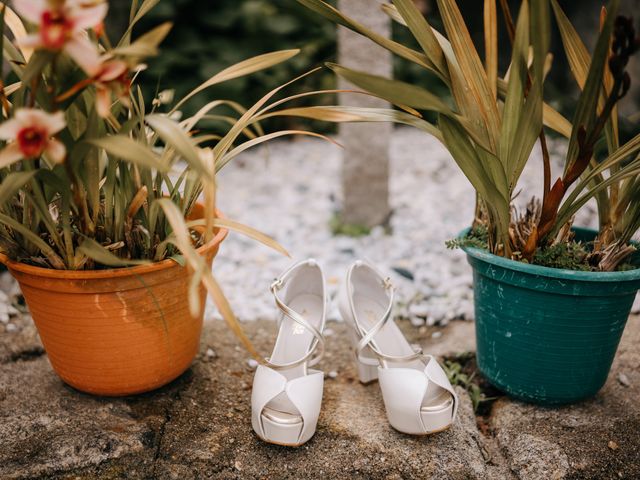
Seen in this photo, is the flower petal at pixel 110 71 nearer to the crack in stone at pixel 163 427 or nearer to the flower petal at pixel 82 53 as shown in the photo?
the flower petal at pixel 82 53

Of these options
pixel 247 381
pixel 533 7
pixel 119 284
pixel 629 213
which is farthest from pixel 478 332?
pixel 119 284

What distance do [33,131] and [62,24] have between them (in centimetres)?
16

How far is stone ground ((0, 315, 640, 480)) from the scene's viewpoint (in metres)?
1.03

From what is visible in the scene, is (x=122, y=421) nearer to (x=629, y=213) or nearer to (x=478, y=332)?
(x=478, y=332)

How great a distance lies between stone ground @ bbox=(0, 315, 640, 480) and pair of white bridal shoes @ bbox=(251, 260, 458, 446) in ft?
0.20

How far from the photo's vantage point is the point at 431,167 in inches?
110

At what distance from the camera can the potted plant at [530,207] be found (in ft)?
3.23

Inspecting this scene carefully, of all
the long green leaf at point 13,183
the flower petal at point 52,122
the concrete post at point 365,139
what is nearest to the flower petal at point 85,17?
the flower petal at point 52,122

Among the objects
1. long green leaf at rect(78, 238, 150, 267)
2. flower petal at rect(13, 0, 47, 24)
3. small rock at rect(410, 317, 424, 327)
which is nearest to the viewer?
flower petal at rect(13, 0, 47, 24)

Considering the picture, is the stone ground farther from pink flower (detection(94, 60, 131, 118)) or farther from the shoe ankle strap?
pink flower (detection(94, 60, 131, 118))

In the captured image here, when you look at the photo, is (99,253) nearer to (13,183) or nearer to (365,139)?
(13,183)

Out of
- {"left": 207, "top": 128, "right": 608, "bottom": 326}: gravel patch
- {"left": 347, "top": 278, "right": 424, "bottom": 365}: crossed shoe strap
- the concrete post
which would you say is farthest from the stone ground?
the concrete post

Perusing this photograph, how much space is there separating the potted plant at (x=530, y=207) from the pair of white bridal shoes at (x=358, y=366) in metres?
0.21

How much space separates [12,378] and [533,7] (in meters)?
1.35
